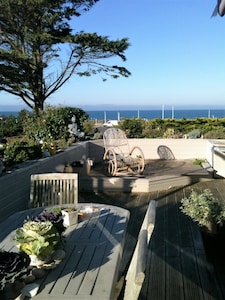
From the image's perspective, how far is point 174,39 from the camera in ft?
45.8

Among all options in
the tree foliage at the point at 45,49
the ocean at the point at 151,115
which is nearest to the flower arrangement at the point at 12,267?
the ocean at the point at 151,115

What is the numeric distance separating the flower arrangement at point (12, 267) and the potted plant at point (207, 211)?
2367mm

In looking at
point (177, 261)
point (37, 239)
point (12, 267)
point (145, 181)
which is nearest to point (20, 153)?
point (145, 181)

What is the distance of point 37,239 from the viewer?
161cm

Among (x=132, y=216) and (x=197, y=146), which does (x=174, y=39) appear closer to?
(x=197, y=146)

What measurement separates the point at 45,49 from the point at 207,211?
13.8 m

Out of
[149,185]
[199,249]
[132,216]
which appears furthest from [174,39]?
[199,249]

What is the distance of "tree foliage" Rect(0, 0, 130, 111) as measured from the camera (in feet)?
46.8

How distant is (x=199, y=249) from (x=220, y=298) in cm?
95

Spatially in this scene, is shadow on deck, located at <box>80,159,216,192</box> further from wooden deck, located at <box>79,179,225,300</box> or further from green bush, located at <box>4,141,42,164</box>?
wooden deck, located at <box>79,179,225,300</box>

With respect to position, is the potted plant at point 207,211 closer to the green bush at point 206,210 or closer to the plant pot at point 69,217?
the green bush at point 206,210

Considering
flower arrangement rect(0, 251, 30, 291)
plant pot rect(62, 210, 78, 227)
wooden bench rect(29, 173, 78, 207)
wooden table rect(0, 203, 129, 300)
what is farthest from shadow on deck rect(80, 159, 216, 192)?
flower arrangement rect(0, 251, 30, 291)

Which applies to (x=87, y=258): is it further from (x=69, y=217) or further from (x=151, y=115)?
(x=151, y=115)

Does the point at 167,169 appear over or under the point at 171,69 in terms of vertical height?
under
